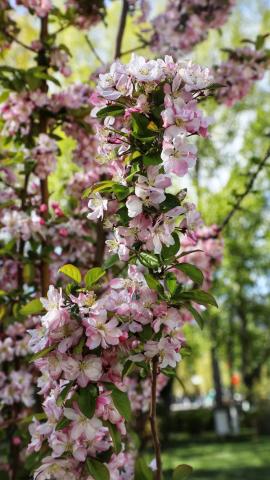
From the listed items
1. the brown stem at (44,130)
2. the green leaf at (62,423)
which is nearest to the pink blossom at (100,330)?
the green leaf at (62,423)

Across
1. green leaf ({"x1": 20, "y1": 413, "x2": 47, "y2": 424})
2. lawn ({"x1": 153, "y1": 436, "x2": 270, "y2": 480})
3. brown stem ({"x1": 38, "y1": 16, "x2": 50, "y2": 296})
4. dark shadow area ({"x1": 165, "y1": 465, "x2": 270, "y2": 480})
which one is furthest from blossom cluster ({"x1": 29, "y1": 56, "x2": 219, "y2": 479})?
dark shadow area ({"x1": 165, "y1": 465, "x2": 270, "y2": 480})

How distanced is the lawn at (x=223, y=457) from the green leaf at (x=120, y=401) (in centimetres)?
501

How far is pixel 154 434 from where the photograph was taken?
1.55 meters

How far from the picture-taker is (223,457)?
10.6 m

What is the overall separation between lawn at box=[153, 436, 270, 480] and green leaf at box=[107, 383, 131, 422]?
501 cm

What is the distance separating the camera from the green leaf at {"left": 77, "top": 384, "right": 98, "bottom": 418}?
1334mm

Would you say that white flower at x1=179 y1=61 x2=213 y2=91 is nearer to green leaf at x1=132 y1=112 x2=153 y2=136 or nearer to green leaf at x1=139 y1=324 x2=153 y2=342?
green leaf at x1=132 y1=112 x2=153 y2=136

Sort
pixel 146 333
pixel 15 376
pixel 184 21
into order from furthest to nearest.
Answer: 1. pixel 184 21
2. pixel 15 376
3. pixel 146 333

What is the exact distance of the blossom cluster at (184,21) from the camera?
3.36m

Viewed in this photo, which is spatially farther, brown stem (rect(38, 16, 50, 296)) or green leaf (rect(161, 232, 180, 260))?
brown stem (rect(38, 16, 50, 296))

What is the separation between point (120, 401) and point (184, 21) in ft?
8.59

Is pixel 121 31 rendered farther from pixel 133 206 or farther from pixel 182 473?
pixel 182 473

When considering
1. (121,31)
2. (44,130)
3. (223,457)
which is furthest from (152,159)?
(223,457)

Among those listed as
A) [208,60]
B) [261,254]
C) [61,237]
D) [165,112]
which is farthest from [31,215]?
[261,254]
